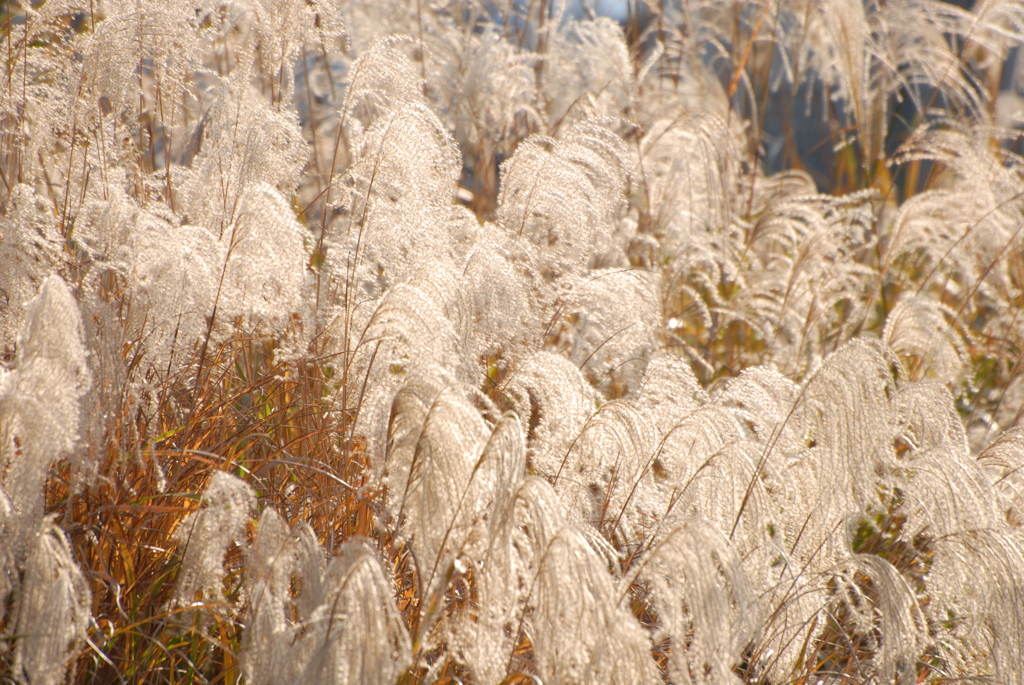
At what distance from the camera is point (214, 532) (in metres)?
1.53

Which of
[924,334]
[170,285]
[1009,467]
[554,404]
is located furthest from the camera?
[924,334]

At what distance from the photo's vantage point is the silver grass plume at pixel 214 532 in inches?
60.2

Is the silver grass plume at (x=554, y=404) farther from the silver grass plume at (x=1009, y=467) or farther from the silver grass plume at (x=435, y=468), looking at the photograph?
the silver grass plume at (x=1009, y=467)

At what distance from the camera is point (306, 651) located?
4.58 ft

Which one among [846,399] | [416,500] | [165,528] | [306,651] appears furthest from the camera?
[165,528]

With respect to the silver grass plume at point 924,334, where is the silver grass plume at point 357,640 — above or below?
below

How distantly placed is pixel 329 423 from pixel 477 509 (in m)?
0.82

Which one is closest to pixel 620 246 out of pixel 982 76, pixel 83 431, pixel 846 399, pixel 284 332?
pixel 284 332

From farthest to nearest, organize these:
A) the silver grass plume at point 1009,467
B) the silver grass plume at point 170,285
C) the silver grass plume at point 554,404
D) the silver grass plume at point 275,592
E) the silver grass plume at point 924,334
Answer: the silver grass plume at point 924,334, the silver grass plume at point 1009,467, the silver grass plume at point 554,404, the silver grass plume at point 170,285, the silver grass plume at point 275,592

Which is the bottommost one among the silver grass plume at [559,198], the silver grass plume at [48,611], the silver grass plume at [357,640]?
the silver grass plume at [48,611]

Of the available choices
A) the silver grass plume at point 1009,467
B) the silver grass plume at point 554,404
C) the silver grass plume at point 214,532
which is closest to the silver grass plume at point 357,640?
the silver grass plume at point 214,532

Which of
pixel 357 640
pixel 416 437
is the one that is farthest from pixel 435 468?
pixel 357 640

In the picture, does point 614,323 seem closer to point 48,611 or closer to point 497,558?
point 497,558

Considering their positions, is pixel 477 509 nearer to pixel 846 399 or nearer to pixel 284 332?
pixel 846 399
